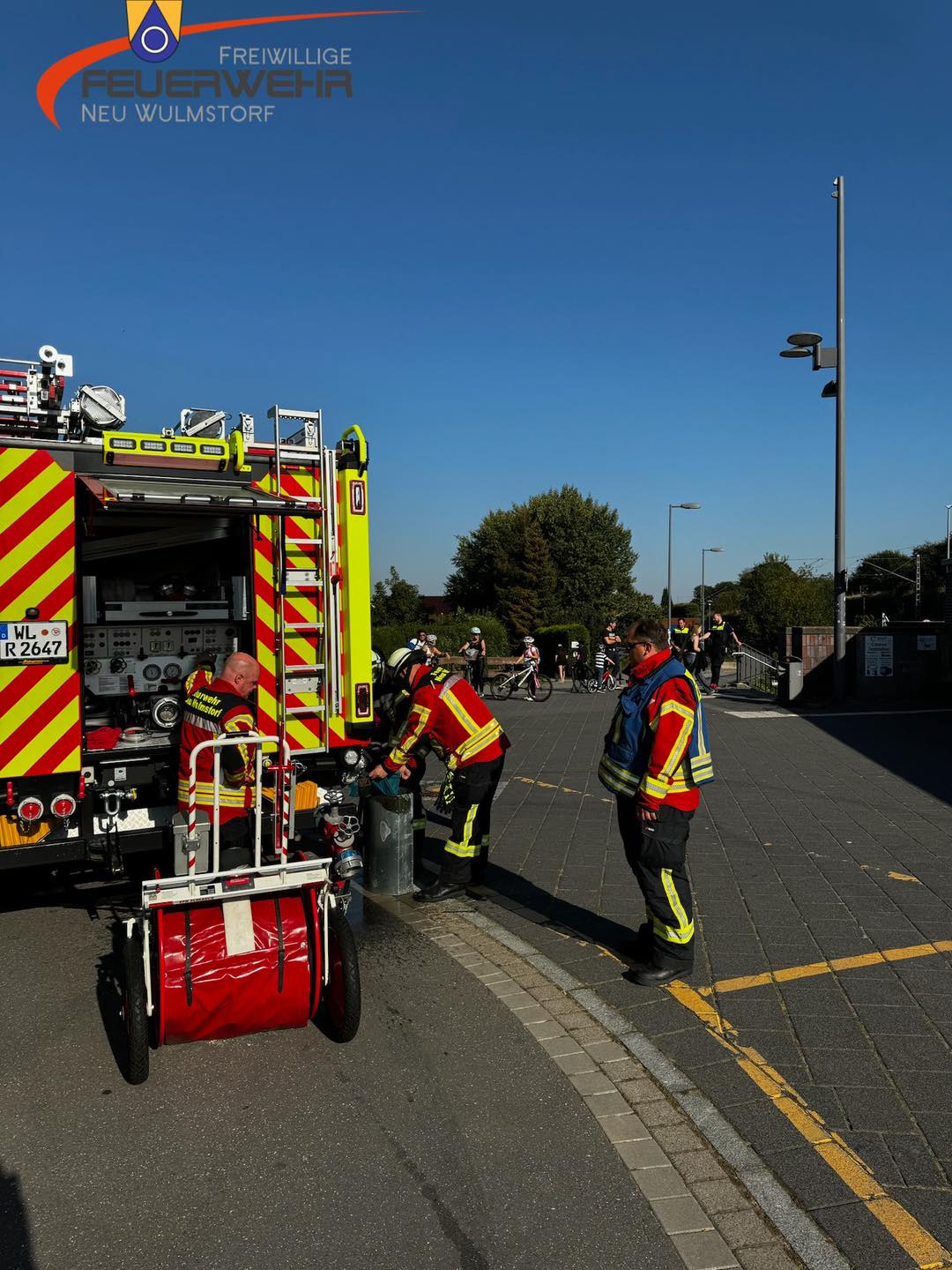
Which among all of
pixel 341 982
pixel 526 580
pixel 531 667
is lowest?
pixel 341 982

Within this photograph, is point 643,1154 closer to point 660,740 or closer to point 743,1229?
point 743,1229

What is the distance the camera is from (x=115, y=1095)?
399 cm

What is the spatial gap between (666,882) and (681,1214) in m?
1.86

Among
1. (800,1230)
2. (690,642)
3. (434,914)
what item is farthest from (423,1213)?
(690,642)

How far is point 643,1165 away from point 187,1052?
6.78ft

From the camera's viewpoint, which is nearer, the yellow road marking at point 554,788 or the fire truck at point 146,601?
the fire truck at point 146,601

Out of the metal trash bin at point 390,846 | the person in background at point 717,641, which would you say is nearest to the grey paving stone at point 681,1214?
the metal trash bin at point 390,846

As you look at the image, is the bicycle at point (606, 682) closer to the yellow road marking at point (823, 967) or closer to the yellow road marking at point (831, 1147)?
the yellow road marking at point (823, 967)

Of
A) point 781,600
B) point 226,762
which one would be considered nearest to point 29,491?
point 226,762

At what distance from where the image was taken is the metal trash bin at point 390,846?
671 centimetres

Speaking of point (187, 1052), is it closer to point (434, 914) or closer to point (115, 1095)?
point (115, 1095)

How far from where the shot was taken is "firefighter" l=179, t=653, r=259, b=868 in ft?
16.3

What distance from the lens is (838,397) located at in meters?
17.3

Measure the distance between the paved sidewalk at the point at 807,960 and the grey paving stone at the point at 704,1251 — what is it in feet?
1.14
